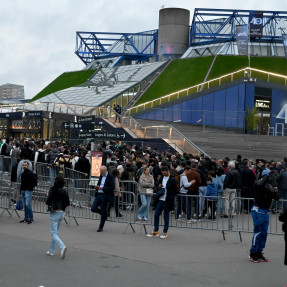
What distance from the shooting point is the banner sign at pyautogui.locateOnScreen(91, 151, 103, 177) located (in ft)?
59.2

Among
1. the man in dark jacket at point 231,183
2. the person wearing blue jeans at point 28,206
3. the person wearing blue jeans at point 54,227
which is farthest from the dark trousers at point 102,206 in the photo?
the man in dark jacket at point 231,183

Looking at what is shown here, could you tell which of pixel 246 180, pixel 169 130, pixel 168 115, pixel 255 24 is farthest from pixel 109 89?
pixel 246 180

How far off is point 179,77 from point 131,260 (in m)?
45.6

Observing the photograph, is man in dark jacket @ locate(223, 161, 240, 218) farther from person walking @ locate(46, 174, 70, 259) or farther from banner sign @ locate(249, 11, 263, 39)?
banner sign @ locate(249, 11, 263, 39)

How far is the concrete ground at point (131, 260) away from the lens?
9.47 meters

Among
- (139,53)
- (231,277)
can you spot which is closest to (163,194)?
(231,277)

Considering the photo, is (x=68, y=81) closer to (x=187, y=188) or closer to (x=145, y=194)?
(x=187, y=188)

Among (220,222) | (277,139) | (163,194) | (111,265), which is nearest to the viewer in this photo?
(111,265)

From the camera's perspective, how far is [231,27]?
2667 inches

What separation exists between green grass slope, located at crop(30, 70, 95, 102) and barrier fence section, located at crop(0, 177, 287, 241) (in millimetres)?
50827

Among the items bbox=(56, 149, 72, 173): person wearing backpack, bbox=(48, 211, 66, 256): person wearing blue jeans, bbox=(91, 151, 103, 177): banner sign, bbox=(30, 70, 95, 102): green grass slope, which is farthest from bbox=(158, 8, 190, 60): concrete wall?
bbox=(48, 211, 66, 256): person wearing blue jeans

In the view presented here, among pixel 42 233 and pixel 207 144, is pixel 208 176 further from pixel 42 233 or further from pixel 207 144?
pixel 207 144

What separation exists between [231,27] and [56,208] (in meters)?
59.4

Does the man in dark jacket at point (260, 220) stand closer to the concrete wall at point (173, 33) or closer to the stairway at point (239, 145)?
the stairway at point (239, 145)
